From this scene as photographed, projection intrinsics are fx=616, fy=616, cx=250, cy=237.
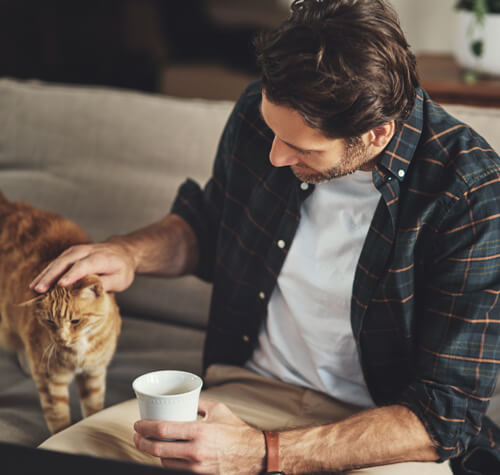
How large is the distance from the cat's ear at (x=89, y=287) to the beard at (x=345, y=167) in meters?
0.39

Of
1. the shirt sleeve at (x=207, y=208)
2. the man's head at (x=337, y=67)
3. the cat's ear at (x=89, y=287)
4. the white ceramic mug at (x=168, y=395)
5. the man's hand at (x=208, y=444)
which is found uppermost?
the man's head at (x=337, y=67)

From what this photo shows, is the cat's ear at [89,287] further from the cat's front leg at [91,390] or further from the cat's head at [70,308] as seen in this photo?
the cat's front leg at [91,390]

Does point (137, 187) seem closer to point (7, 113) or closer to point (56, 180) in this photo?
point (56, 180)

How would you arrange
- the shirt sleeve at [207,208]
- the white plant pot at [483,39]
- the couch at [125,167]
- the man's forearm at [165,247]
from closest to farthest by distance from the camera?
the man's forearm at [165,247] → the shirt sleeve at [207,208] → the couch at [125,167] → the white plant pot at [483,39]

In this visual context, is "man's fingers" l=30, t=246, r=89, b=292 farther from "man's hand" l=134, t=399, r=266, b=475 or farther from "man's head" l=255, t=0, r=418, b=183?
"man's head" l=255, t=0, r=418, b=183

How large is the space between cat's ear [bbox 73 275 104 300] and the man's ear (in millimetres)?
517

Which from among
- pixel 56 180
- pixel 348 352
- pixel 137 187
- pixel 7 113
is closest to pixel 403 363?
pixel 348 352

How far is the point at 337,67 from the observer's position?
90 cm

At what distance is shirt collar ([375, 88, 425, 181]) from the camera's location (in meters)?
1.04

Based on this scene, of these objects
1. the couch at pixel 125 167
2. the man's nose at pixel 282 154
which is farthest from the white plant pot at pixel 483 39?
the man's nose at pixel 282 154

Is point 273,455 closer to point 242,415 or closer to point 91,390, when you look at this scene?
point 242,415

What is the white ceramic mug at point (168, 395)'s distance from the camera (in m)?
0.83

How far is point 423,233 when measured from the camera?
104cm

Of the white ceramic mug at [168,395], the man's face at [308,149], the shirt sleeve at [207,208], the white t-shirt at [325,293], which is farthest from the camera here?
the shirt sleeve at [207,208]
